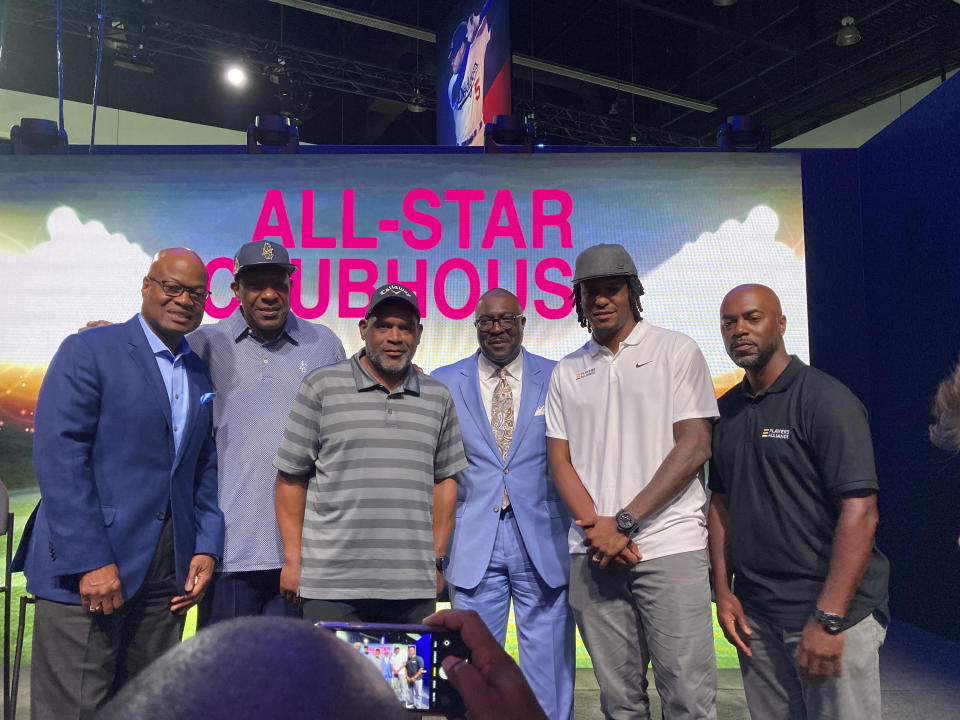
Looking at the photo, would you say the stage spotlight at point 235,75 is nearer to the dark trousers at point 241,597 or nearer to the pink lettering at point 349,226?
the pink lettering at point 349,226

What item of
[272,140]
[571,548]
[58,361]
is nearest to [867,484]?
[571,548]

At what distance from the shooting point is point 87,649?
7.45ft

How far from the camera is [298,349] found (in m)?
2.87

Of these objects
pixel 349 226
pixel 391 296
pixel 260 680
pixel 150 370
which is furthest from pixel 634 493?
pixel 349 226

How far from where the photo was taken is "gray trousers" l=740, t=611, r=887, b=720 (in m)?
2.10

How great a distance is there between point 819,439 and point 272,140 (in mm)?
3758

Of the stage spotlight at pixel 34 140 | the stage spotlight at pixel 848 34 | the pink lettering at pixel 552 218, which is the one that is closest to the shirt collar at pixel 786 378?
the pink lettering at pixel 552 218

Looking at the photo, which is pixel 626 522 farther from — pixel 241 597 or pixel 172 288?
pixel 172 288

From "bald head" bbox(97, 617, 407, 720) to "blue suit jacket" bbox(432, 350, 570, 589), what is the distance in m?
2.54

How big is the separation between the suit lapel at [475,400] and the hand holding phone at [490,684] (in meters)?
2.22

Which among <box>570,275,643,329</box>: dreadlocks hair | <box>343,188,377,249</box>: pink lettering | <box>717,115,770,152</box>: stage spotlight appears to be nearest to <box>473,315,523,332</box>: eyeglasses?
<box>570,275,643,329</box>: dreadlocks hair

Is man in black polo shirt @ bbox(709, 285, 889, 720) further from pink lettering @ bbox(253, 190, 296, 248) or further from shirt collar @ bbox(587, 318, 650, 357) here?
pink lettering @ bbox(253, 190, 296, 248)

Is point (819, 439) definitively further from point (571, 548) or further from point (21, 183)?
point (21, 183)

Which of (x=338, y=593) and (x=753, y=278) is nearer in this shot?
(x=338, y=593)
